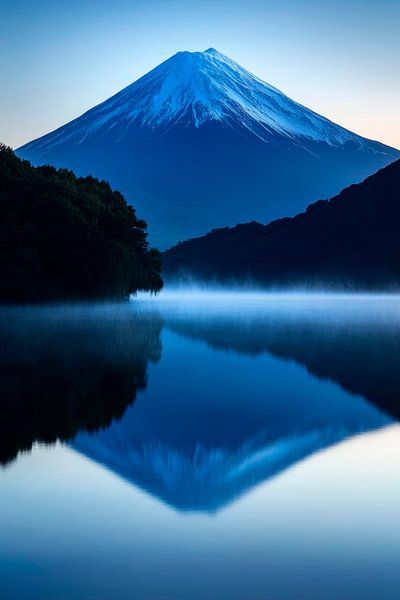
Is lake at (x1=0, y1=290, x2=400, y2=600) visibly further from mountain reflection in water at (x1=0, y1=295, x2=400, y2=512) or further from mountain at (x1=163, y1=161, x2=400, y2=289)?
mountain at (x1=163, y1=161, x2=400, y2=289)

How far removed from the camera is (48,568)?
5.22 m

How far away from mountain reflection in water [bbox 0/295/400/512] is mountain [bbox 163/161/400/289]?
80.5m

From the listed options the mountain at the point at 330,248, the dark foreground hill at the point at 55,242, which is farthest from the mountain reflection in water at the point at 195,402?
the mountain at the point at 330,248

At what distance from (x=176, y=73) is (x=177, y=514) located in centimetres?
19715

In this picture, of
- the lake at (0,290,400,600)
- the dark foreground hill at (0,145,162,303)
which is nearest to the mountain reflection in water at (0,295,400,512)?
the lake at (0,290,400,600)

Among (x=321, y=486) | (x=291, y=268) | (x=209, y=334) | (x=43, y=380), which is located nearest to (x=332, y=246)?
(x=291, y=268)

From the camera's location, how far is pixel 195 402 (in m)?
13.0

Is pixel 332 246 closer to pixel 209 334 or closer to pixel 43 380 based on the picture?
pixel 209 334

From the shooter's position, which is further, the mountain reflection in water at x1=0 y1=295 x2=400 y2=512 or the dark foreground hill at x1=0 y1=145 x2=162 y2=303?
the dark foreground hill at x1=0 y1=145 x2=162 y2=303

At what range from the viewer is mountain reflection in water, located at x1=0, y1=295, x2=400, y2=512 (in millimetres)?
8180

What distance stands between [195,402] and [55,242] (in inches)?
1211

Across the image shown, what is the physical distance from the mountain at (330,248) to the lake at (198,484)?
3532 inches

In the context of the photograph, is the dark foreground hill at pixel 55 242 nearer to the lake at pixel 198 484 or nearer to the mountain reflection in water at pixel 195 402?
the mountain reflection in water at pixel 195 402

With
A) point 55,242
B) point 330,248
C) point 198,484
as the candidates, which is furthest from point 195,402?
point 330,248
